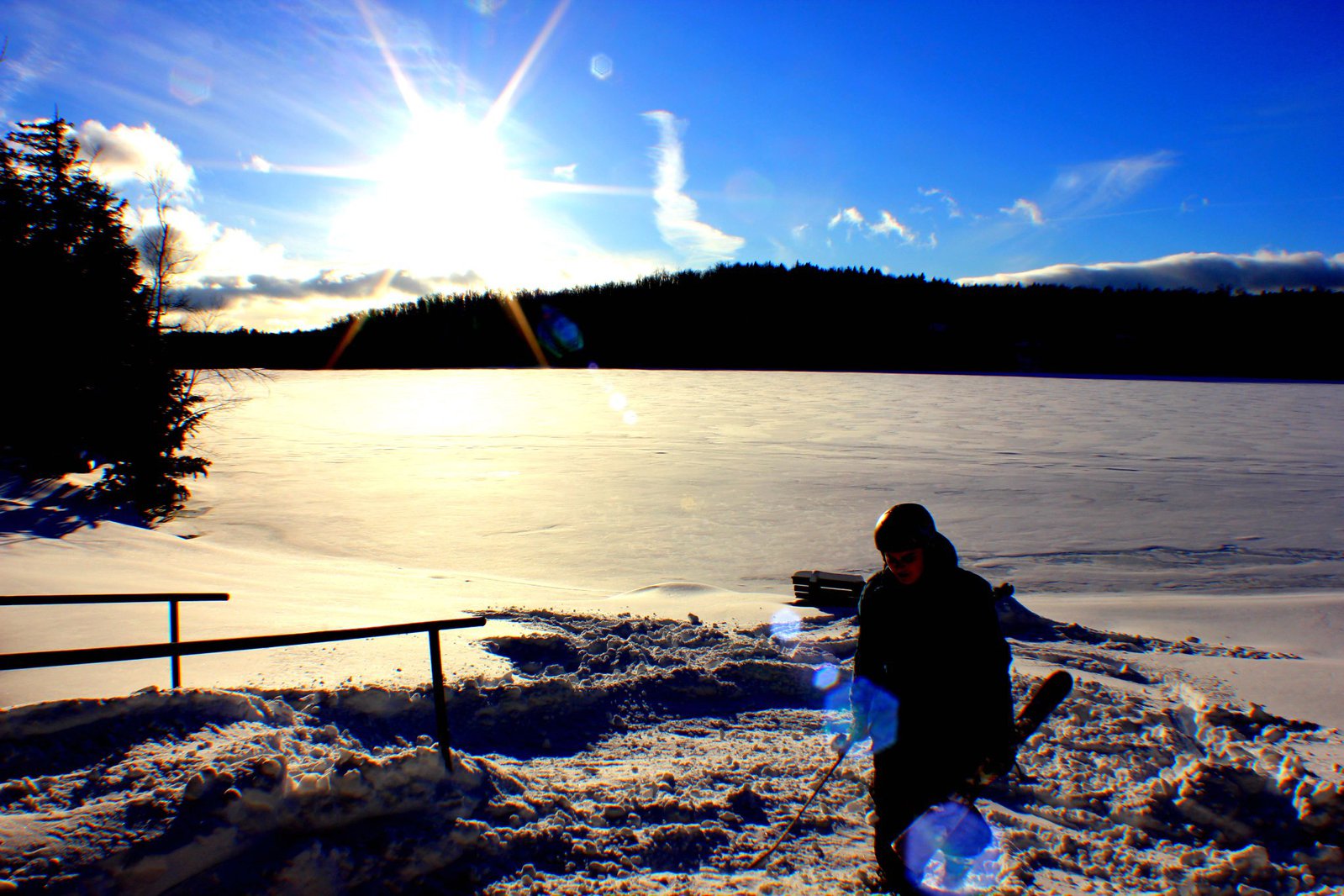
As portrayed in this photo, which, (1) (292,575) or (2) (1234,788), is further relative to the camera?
(1) (292,575)

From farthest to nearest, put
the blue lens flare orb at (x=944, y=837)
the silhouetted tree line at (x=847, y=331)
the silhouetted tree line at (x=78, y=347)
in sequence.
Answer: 1. the silhouetted tree line at (x=847, y=331)
2. the silhouetted tree line at (x=78, y=347)
3. the blue lens flare orb at (x=944, y=837)

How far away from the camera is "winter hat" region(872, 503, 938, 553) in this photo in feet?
7.33

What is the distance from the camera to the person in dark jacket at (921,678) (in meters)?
2.23

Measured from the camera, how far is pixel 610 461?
715 inches

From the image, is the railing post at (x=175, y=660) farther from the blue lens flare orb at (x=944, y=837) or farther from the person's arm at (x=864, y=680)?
the blue lens flare orb at (x=944, y=837)

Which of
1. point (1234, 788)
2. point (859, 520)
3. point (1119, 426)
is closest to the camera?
point (1234, 788)

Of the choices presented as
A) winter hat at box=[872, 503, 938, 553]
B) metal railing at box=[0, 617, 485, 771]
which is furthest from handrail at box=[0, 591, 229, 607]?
winter hat at box=[872, 503, 938, 553]

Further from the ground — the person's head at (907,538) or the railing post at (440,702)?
the person's head at (907,538)

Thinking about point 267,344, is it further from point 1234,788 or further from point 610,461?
point 1234,788

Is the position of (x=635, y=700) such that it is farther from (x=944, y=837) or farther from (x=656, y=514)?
(x=656, y=514)

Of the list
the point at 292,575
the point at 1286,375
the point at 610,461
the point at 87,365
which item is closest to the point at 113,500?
the point at 87,365

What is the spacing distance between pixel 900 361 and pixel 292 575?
5741 centimetres

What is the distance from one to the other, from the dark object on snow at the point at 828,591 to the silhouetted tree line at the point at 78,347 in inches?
480

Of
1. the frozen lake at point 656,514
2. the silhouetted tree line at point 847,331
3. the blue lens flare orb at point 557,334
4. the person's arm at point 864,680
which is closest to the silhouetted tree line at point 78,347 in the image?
the frozen lake at point 656,514
